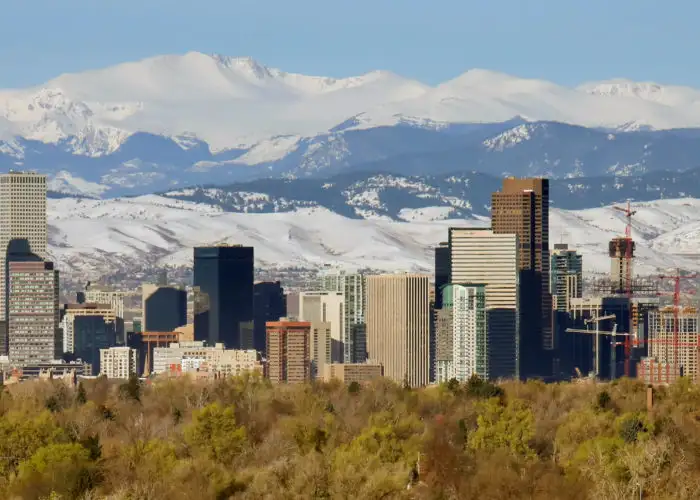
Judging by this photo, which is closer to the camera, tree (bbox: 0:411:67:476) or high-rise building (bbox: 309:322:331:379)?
tree (bbox: 0:411:67:476)

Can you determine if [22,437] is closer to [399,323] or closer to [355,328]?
[399,323]

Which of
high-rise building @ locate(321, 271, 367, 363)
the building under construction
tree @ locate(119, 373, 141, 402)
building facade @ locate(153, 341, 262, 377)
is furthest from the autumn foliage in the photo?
high-rise building @ locate(321, 271, 367, 363)

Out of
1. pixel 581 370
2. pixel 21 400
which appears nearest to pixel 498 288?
pixel 581 370

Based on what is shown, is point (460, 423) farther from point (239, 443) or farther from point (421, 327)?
point (421, 327)

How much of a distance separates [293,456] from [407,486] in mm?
5606

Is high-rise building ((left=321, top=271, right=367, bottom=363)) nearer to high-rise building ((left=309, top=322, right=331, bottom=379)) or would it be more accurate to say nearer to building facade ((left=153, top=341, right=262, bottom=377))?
high-rise building ((left=309, top=322, right=331, bottom=379))

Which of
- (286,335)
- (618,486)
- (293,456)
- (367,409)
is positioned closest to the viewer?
(618,486)

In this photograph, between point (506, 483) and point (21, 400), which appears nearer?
point (506, 483)

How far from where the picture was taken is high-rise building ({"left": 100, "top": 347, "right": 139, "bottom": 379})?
182000 mm

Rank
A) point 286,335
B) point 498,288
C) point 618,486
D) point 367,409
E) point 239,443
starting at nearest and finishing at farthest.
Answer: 1. point 618,486
2. point 239,443
3. point 367,409
4. point 286,335
5. point 498,288

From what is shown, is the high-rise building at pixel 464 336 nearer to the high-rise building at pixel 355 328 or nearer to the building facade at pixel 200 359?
the high-rise building at pixel 355 328

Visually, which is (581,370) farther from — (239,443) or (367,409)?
(239,443)

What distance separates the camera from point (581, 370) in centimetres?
18812

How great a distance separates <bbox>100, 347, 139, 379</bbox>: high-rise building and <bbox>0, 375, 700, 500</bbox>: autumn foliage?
10081 centimetres
